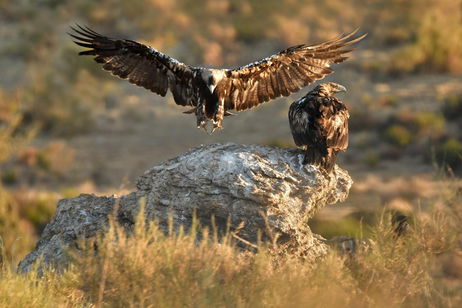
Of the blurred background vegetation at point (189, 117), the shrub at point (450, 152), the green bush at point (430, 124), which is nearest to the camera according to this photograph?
the blurred background vegetation at point (189, 117)

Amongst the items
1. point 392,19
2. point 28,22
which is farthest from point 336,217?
point 28,22

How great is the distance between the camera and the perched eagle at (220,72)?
935 centimetres

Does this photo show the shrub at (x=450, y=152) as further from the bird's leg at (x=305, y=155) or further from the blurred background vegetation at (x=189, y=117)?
the bird's leg at (x=305, y=155)

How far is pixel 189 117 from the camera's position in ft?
78.2

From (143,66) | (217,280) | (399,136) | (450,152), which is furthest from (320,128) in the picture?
(399,136)

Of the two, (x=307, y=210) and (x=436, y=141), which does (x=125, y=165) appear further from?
(x=307, y=210)

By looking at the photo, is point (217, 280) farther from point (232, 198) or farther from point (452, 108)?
point (452, 108)

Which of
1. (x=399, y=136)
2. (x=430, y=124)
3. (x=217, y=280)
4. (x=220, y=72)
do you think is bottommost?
(x=217, y=280)

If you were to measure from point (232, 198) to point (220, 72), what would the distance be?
2.56m

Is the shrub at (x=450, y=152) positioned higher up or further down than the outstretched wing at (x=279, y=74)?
higher up

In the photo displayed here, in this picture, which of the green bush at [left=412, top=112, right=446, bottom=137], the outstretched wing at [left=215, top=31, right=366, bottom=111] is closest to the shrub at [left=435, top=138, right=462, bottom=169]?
the green bush at [left=412, top=112, right=446, bottom=137]

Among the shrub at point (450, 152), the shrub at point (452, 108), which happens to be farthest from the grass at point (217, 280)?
the shrub at point (452, 108)

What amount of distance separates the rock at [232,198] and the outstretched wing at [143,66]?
223cm

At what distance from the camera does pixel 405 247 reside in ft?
22.4
